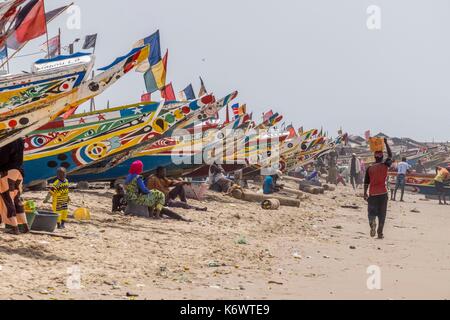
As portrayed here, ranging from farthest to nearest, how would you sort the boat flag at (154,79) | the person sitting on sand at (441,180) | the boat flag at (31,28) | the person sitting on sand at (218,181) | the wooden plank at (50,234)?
the person sitting on sand at (441,180), the boat flag at (154,79), the person sitting on sand at (218,181), the boat flag at (31,28), the wooden plank at (50,234)

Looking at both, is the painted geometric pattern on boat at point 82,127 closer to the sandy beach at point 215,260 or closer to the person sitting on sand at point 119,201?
the sandy beach at point 215,260

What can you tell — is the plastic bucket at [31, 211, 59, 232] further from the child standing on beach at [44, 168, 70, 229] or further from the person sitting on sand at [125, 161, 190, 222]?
the person sitting on sand at [125, 161, 190, 222]

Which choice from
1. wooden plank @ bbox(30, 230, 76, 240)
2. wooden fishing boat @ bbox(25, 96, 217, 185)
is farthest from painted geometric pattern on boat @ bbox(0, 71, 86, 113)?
wooden fishing boat @ bbox(25, 96, 217, 185)

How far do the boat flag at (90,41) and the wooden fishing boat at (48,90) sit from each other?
502 inches

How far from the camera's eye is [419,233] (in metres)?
14.7

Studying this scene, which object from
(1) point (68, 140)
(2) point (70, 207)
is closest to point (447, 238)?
(2) point (70, 207)

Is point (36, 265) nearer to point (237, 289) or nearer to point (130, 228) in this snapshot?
point (237, 289)

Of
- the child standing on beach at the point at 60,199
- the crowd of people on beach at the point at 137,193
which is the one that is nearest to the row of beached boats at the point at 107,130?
the crowd of people on beach at the point at 137,193

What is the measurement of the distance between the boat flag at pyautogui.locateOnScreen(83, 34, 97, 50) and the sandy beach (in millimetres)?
11195

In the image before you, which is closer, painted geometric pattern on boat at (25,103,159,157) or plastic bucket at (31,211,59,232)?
plastic bucket at (31,211,59,232)

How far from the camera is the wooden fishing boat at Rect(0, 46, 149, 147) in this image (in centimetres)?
1063

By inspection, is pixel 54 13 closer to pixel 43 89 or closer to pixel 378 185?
pixel 43 89

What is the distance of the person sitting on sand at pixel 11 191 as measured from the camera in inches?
348

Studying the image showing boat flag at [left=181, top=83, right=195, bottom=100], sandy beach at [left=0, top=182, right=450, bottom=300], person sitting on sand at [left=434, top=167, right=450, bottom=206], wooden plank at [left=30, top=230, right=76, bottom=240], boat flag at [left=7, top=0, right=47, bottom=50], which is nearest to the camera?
sandy beach at [left=0, top=182, right=450, bottom=300]
